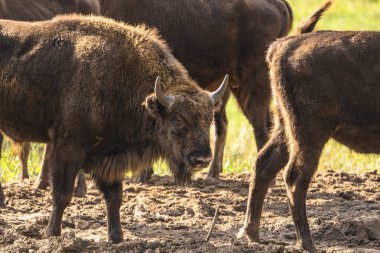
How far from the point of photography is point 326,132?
8.23 metres

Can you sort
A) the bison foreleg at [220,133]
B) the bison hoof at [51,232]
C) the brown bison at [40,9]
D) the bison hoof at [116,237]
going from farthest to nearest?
the bison foreleg at [220,133] < the brown bison at [40,9] < the bison hoof at [116,237] < the bison hoof at [51,232]

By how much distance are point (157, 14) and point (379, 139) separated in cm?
423

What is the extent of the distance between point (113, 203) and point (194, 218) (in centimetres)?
114

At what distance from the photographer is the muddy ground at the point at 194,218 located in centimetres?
803

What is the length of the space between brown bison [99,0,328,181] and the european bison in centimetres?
288

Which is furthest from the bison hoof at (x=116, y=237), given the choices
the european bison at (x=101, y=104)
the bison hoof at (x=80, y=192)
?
the bison hoof at (x=80, y=192)

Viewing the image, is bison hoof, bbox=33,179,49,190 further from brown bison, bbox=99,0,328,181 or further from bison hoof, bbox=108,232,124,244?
bison hoof, bbox=108,232,124,244

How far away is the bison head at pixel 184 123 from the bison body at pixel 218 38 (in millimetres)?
3407

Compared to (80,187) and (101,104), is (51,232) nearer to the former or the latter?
(101,104)

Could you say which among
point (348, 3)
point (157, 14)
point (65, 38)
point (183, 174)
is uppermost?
point (348, 3)

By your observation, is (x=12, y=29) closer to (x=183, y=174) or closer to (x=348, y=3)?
(x=183, y=174)

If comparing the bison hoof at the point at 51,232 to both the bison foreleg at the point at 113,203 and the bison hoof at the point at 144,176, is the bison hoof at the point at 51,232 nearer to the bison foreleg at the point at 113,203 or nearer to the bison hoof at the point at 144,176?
the bison foreleg at the point at 113,203

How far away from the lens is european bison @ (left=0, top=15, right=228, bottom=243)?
330 inches

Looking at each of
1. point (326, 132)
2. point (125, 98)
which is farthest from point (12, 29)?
point (326, 132)
